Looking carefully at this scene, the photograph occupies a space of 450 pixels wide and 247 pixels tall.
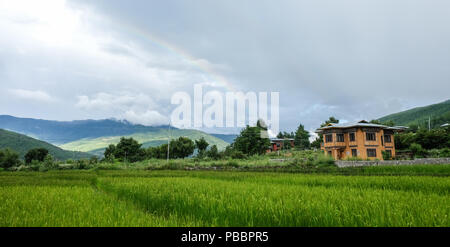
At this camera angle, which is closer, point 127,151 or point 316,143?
point 127,151

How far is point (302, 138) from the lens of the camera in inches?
2482

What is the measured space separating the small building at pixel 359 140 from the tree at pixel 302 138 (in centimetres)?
2649

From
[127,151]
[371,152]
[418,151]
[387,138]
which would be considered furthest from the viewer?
[127,151]

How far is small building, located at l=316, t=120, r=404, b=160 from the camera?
3228 cm

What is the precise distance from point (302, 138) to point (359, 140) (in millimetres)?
30769

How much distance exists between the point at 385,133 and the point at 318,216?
37955 mm

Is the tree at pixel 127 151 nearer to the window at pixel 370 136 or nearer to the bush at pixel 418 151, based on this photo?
the window at pixel 370 136

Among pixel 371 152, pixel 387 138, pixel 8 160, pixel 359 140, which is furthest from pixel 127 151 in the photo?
pixel 387 138

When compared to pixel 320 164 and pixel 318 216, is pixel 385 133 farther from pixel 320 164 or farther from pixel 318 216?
pixel 318 216

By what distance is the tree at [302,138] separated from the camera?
203 ft

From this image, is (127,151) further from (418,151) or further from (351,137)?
(418,151)

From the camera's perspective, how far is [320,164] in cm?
2362

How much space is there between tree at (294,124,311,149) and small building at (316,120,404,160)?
2649 centimetres
